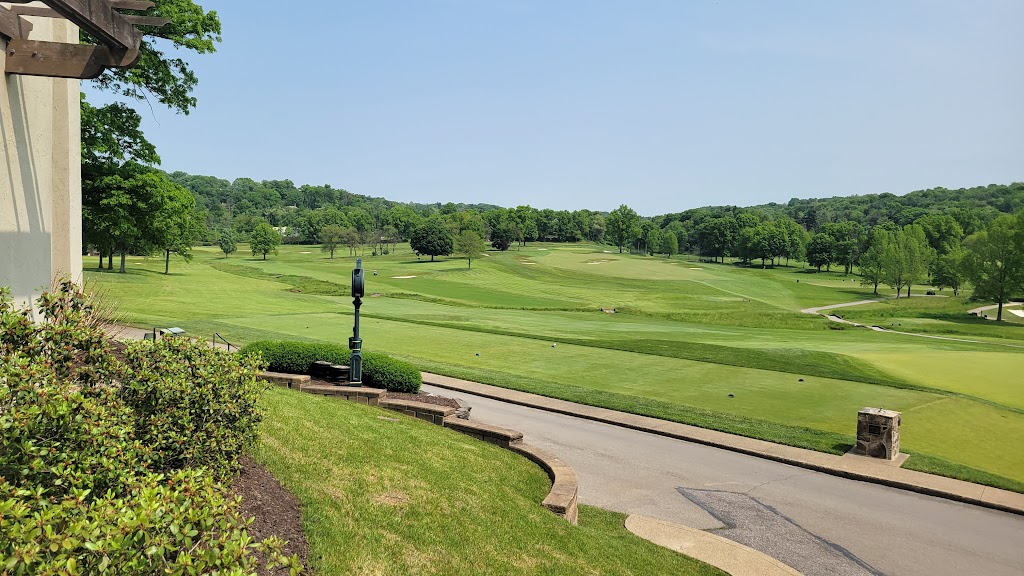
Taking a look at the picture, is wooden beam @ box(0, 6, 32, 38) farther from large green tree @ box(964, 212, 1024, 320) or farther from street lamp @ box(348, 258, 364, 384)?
large green tree @ box(964, 212, 1024, 320)

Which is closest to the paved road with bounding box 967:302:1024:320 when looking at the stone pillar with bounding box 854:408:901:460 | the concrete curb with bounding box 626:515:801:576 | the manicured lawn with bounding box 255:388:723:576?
the stone pillar with bounding box 854:408:901:460

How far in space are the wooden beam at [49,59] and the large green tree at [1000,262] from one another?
83404 mm

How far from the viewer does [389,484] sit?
8953 mm


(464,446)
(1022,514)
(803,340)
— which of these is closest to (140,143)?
(464,446)

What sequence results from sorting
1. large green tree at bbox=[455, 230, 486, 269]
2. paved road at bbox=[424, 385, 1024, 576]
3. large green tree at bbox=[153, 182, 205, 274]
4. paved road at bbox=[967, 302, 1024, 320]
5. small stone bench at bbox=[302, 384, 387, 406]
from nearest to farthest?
paved road at bbox=[424, 385, 1024, 576], small stone bench at bbox=[302, 384, 387, 406], large green tree at bbox=[153, 182, 205, 274], paved road at bbox=[967, 302, 1024, 320], large green tree at bbox=[455, 230, 486, 269]

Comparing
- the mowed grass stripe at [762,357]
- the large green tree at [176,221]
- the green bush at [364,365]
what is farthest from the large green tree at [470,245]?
the green bush at [364,365]

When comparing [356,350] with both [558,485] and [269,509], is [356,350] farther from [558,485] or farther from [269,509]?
[269,509]

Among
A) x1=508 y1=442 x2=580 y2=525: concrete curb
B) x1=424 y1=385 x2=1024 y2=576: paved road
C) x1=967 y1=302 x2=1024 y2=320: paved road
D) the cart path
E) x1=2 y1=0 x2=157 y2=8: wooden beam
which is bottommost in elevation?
the cart path

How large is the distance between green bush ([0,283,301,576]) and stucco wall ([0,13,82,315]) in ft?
10.5

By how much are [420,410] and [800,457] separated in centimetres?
889

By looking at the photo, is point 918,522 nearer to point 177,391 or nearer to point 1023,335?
point 177,391

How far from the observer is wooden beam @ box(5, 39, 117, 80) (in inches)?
340

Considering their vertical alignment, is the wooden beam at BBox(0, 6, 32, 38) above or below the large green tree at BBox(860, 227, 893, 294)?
above

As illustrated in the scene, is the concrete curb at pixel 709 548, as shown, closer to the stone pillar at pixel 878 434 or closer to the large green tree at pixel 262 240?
the stone pillar at pixel 878 434
